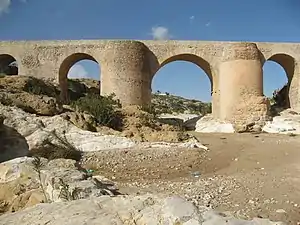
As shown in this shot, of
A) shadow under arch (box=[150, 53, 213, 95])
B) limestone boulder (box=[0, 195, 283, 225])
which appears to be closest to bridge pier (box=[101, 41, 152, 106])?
shadow under arch (box=[150, 53, 213, 95])

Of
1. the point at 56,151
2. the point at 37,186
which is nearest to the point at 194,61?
the point at 56,151

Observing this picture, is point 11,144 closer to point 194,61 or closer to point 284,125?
point 284,125

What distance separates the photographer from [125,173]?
739 cm

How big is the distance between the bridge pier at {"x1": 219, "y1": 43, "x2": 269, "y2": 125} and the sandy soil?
9180 mm

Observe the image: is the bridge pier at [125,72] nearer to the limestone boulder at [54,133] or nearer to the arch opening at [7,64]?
the arch opening at [7,64]

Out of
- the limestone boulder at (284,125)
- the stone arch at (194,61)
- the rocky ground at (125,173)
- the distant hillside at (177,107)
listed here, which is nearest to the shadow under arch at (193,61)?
the stone arch at (194,61)

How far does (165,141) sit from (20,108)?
4.10 metres

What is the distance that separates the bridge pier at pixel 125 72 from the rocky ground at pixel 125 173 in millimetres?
6169

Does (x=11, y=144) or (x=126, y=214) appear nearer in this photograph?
(x=126, y=214)

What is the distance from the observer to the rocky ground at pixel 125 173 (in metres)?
2.19

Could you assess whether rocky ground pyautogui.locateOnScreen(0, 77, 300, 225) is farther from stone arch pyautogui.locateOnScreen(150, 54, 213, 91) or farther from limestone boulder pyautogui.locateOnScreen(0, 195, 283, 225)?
stone arch pyautogui.locateOnScreen(150, 54, 213, 91)

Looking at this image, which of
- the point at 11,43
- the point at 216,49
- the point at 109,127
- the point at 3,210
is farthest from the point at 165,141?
the point at 11,43

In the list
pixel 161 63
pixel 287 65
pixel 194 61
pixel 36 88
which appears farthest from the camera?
pixel 194 61

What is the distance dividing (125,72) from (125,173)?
526 inches
